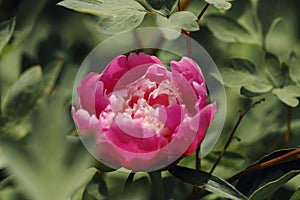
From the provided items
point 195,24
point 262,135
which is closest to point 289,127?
point 262,135

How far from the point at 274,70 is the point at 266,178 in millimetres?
220

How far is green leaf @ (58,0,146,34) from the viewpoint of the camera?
0.82 m

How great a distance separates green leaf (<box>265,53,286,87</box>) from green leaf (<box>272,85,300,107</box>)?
18 mm

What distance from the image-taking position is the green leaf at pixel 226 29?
1135 millimetres

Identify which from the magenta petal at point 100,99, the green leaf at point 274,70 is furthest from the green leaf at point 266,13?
the magenta petal at point 100,99

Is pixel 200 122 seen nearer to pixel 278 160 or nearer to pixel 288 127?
pixel 278 160

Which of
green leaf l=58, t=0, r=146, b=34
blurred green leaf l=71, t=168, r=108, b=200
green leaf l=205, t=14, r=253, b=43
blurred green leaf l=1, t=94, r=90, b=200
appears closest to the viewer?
blurred green leaf l=1, t=94, r=90, b=200

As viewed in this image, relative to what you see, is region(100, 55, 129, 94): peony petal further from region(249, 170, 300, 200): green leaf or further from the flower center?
region(249, 170, 300, 200): green leaf

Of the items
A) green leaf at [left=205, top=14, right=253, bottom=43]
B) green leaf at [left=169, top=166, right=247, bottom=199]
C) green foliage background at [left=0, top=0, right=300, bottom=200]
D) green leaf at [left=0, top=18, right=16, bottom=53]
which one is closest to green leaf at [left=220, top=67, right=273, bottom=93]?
green foliage background at [left=0, top=0, right=300, bottom=200]

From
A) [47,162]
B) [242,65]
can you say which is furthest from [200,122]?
[242,65]

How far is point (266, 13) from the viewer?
1.16 meters

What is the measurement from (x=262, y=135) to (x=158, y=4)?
1.16 ft

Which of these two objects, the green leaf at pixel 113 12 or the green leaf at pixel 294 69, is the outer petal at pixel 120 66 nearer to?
the green leaf at pixel 113 12

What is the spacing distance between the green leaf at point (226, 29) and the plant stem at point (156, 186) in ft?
1.09
